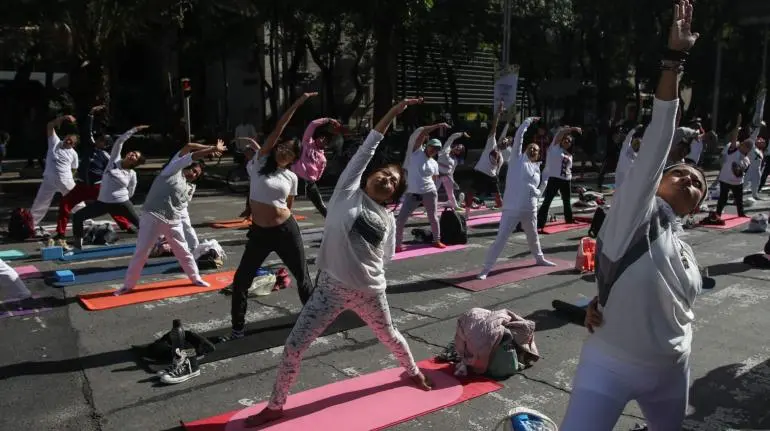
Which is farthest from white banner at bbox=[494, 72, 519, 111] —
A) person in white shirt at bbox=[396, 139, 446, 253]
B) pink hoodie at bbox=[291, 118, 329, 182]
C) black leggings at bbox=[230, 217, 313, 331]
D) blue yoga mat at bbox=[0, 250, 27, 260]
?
black leggings at bbox=[230, 217, 313, 331]

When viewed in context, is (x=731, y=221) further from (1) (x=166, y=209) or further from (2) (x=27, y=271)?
(2) (x=27, y=271)

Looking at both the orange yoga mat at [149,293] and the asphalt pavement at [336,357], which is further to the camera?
the orange yoga mat at [149,293]

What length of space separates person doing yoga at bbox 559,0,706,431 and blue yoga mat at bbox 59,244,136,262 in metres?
8.75

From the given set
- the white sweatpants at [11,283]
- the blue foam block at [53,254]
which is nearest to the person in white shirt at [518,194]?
the white sweatpants at [11,283]

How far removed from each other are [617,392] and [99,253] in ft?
29.8

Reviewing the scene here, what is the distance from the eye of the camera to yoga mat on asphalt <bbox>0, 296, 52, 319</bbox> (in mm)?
7059

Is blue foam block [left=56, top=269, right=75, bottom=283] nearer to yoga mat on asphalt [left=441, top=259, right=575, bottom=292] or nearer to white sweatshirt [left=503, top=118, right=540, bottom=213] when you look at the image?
yoga mat on asphalt [left=441, top=259, right=575, bottom=292]

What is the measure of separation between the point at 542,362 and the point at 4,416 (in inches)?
168

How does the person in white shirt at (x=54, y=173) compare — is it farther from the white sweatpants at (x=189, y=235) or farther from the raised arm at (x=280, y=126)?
the raised arm at (x=280, y=126)

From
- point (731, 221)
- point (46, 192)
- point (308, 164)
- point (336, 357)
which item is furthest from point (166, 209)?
point (731, 221)

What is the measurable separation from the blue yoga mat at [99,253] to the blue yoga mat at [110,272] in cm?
81

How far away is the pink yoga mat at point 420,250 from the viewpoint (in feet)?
33.6

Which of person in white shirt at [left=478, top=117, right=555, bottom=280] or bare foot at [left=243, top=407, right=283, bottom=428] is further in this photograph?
person in white shirt at [left=478, top=117, right=555, bottom=280]

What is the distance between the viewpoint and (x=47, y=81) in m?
26.5
